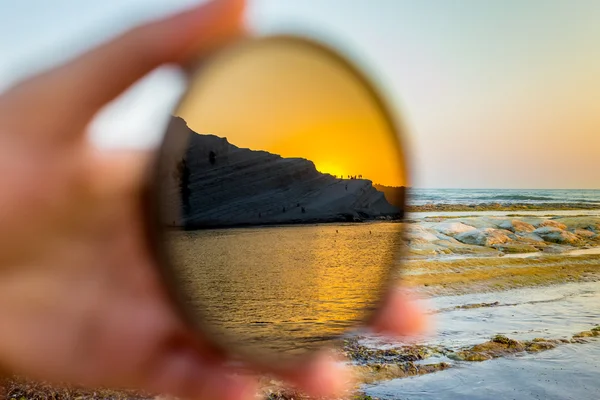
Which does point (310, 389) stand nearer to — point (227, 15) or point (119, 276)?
point (119, 276)

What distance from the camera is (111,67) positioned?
6.82 ft

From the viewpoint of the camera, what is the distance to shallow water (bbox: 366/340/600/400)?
21.1 feet

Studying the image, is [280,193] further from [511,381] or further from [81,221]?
[511,381]

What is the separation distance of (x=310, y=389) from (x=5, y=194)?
1.73 meters

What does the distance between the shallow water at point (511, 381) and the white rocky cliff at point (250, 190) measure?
442cm

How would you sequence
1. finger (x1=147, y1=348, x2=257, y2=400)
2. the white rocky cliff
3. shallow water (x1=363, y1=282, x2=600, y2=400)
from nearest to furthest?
the white rocky cliff → finger (x1=147, y1=348, x2=257, y2=400) → shallow water (x1=363, y1=282, x2=600, y2=400)

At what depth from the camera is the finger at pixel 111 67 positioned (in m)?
2.02

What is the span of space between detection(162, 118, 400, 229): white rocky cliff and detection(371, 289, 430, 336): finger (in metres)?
0.46

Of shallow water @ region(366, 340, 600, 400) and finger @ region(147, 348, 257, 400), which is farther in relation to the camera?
shallow water @ region(366, 340, 600, 400)

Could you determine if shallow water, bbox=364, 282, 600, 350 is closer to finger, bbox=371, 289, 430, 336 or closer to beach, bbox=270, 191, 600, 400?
beach, bbox=270, 191, 600, 400

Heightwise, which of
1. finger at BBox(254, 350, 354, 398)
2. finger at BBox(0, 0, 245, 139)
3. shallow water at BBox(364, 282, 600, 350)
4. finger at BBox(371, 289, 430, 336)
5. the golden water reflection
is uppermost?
finger at BBox(0, 0, 245, 139)

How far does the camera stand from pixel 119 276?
7.15 ft

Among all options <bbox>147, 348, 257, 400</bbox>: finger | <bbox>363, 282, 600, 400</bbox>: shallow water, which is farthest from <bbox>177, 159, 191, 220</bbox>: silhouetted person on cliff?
<bbox>363, 282, 600, 400</bbox>: shallow water

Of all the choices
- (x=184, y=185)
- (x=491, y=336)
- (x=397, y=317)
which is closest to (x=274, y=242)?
(x=184, y=185)
